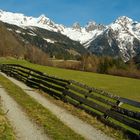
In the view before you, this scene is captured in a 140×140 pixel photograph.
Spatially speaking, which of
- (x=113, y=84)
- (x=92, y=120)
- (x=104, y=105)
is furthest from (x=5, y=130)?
(x=113, y=84)

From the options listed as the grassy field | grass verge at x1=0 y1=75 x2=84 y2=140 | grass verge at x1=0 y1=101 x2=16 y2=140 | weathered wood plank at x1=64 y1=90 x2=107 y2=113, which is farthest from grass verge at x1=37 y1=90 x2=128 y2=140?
the grassy field

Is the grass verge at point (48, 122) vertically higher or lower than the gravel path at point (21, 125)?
higher

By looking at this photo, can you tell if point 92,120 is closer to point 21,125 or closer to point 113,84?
point 21,125

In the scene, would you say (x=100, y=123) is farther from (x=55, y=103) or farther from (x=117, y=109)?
(x=55, y=103)

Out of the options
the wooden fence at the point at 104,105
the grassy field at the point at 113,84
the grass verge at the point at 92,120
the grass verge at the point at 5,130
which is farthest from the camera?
the grassy field at the point at 113,84

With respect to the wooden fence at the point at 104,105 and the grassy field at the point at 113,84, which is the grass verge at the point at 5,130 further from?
the grassy field at the point at 113,84

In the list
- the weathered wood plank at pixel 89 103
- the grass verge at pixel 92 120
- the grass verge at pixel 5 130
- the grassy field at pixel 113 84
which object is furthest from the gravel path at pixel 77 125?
the grassy field at pixel 113 84

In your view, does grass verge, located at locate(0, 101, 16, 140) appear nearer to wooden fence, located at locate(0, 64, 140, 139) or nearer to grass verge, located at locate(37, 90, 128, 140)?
grass verge, located at locate(37, 90, 128, 140)

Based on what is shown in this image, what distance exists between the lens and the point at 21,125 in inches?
607

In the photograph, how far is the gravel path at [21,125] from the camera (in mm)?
13555

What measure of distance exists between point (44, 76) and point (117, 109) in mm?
16811

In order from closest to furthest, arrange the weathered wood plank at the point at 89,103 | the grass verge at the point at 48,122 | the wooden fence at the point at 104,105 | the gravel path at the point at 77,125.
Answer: the grass verge at the point at 48,122 → the gravel path at the point at 77,125 → the wooden fence at the point at 104,105 → the weathered wood plank at the point at 89,103

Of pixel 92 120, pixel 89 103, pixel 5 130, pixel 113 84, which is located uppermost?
pixel 89 103

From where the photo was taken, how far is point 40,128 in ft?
49.4
